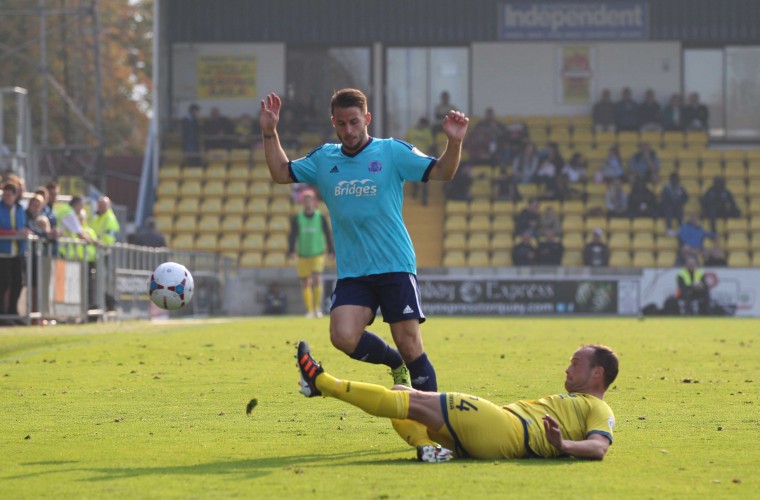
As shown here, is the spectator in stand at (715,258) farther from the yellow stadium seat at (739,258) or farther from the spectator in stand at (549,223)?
the spectator in stand at (549,223)

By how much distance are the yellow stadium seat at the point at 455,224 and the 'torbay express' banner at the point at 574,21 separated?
633 cm

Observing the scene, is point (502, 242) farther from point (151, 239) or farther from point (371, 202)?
point (371, 202)

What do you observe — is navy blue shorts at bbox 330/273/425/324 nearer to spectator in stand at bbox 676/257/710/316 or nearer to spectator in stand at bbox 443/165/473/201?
spectator in stand at bbox 676/257/710/316

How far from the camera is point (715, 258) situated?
3216 cm

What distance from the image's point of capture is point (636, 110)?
37.7 m

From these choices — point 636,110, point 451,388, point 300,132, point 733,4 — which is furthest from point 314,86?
point 451,388

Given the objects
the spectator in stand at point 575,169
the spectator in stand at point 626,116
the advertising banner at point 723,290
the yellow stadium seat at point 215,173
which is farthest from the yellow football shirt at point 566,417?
the spectator in stand at point 626,116

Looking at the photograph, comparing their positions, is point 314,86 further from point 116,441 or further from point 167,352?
point 116,441

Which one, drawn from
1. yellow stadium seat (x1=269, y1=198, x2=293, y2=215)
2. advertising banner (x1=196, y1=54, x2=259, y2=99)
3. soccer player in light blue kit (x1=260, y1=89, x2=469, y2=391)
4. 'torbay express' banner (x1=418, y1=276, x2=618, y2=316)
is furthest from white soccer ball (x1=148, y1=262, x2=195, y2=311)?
advertising banner (x1=196, y1=54, x2=259, y2=99)

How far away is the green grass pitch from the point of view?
6.13 m

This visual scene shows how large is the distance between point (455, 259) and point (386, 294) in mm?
26421

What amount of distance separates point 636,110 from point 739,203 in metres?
3.94

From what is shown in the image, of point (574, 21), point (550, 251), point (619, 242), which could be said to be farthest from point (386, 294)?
point (574, 21)

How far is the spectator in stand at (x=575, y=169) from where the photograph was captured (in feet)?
117
